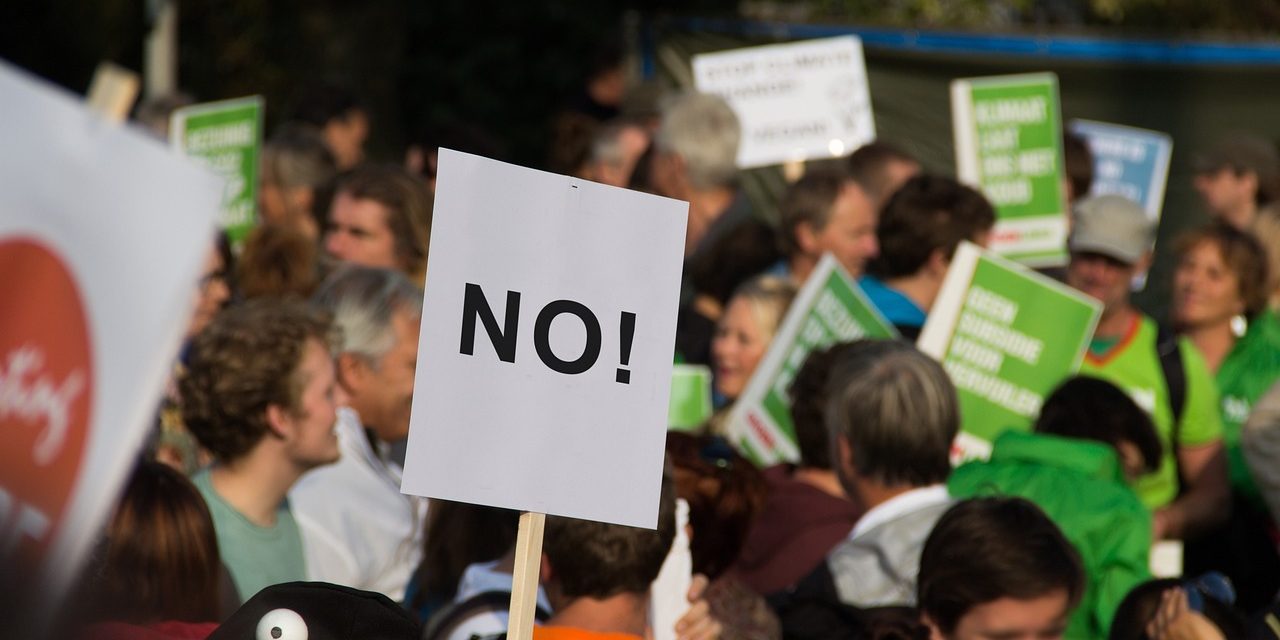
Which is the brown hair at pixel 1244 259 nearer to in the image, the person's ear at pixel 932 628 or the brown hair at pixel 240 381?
the person's ear at pixel 932 628

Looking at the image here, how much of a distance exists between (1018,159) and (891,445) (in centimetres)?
325

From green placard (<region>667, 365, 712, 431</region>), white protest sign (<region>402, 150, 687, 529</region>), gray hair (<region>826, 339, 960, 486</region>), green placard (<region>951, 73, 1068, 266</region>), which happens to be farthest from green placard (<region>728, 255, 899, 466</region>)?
white protest sign (<region>402, 150, 687, 529</region>)

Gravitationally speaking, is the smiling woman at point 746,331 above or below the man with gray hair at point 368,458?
above

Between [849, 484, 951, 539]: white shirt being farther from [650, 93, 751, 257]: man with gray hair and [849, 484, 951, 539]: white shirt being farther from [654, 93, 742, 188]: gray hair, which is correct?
[654, 93, 742, 188]: gray hair

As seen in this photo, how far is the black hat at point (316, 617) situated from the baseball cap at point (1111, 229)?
394 centimetres

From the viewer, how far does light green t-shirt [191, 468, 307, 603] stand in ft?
11.8

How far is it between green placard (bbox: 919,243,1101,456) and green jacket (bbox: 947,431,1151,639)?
3.33 ft

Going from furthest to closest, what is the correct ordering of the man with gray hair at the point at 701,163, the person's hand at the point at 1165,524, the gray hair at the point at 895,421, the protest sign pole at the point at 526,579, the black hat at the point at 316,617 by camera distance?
1. the man with gray hair at the point at 701,163
2. the person's hand at the point at 1165,524
3. the gray hair at the point at 895,421
4. the protest sign pole at the point at 526,579
5. the black hat at the point at 316,617

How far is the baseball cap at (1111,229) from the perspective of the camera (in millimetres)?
5941

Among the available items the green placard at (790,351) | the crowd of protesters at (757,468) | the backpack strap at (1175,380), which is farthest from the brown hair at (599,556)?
the backpack strap at (1175,380)

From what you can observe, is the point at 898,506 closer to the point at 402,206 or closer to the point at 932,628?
the point at 932,628

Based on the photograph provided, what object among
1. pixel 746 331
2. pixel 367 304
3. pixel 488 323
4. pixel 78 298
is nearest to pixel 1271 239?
pixel 746 331

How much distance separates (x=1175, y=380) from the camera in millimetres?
5609

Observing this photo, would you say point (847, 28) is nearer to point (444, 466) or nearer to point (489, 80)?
point (444, 466)
